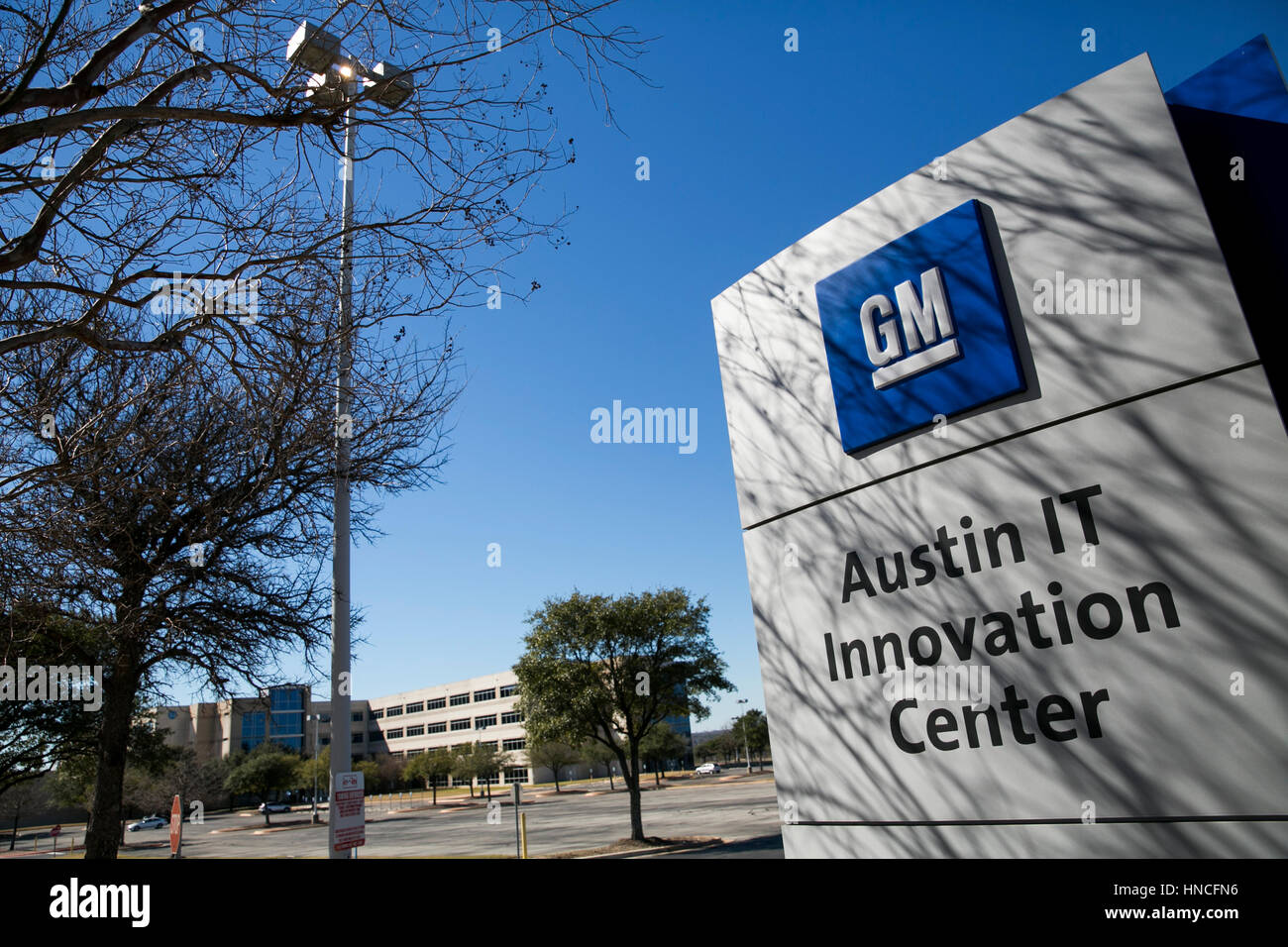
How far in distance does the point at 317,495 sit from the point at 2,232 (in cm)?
783

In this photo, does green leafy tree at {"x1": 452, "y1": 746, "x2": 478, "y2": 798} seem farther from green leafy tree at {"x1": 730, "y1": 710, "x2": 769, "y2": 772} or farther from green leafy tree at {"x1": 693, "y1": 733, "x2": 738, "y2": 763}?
green leafy tree at {"x1": 693, "y1": 733, "x2": 738, "y2": 763}

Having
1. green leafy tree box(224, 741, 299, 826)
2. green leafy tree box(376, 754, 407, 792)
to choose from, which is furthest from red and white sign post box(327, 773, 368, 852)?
green leafy tree box(376, 754, 407, 792)

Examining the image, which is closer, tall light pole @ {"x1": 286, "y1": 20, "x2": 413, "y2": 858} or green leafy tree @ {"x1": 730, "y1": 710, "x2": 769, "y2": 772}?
tall light pole @ {"x1": 286, "y1": 20, "x2": 413, "y2": 858}

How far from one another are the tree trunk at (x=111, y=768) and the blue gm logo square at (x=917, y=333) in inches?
488

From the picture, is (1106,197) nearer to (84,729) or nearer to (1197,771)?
(1197,771)

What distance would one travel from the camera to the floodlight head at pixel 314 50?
16.7ft

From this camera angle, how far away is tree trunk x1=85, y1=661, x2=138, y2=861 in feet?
38.9

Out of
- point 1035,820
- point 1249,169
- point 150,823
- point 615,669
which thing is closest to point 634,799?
point 615,669

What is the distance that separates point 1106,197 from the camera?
3.78m

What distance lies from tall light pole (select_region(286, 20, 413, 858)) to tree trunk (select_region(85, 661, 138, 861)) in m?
4.85

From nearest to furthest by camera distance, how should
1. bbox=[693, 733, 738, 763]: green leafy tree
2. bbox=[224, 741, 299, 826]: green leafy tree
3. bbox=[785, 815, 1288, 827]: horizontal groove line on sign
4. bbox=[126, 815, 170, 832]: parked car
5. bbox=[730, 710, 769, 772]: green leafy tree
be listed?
bbox=[785, 815, 1288, 827]: horizontal groove line on sign, bbox=[126, 815, 170, 832]: parked car, bbox=[224, 741, 299, 826]: green leafy tree, bbox=[730, 710, 769, 772]: green leafy tree, bbox=[693, 733, 738, 763]: green leafy tree

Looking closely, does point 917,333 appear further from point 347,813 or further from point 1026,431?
point 347,813

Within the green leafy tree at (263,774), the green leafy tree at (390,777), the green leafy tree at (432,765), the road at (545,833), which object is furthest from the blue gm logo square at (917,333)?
the green leafy tree at (390,777)
